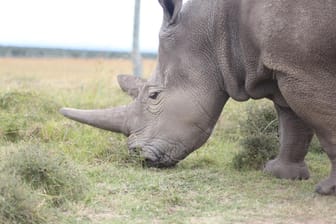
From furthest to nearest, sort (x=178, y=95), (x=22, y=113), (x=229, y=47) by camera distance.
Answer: (x=22, y=113)
(x=178, y=95)
(x=229, y=47)

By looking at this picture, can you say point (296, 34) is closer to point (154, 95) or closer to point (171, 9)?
point (171, 9)

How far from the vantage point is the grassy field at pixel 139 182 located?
454cm

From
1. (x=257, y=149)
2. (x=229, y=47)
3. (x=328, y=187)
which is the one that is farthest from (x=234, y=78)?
(x=328, y=187)

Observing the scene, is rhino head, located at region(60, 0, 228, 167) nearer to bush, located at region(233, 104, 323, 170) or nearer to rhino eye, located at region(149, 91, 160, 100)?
rhino eye, located at region(149, 91, 160, 100)

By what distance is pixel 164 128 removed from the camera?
19.7 ft

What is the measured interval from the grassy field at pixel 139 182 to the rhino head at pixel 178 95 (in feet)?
0.71

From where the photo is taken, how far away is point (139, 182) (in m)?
5.50

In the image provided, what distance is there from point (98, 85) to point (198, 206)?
580 cm

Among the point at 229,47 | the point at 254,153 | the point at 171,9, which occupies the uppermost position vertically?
the point at 171,9

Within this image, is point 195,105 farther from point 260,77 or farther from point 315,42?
point 315,42

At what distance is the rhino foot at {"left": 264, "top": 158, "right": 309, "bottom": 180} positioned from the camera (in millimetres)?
6090

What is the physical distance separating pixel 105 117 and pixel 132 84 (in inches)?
14.9

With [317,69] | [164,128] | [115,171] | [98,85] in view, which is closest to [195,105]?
[164,128]

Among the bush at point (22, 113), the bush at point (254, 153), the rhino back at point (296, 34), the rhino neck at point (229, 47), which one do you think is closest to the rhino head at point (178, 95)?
the rhino neck at point (229, 47)
